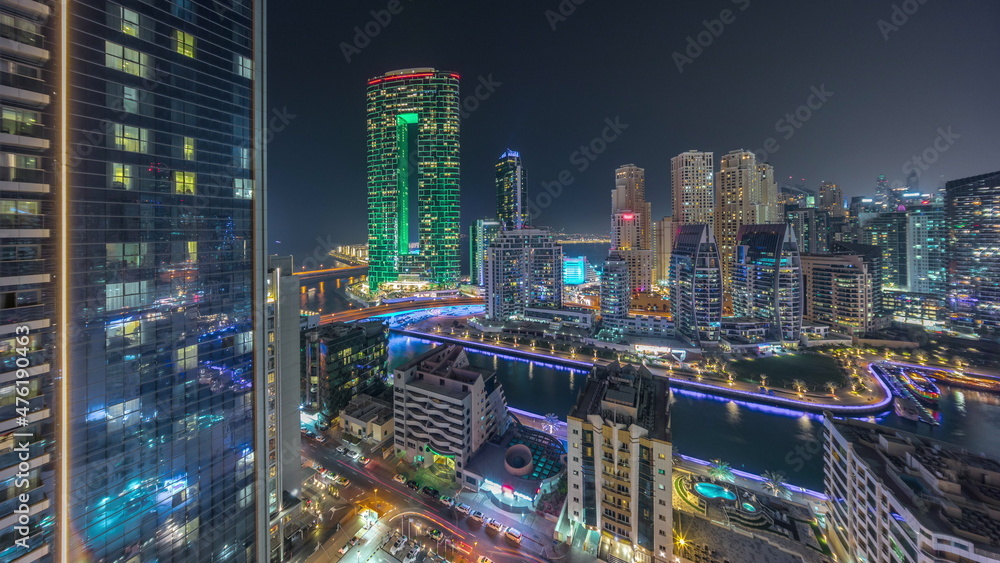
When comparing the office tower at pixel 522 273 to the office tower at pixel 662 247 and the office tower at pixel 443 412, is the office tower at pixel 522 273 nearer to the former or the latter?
the office tower at pixel 443 412

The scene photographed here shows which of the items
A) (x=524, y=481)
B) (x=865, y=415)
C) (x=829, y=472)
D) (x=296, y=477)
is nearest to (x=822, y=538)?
(x=829, y=472)

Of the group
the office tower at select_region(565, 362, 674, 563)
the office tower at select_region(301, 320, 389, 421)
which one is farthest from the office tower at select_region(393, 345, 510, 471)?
the office tower at select_region(301, 320, 389, 421)

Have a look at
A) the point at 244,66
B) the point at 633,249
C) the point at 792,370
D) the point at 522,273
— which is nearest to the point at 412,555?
the point at 244,66

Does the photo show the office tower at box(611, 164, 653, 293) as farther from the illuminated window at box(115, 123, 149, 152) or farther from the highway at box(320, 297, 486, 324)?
the illuminated window at box(115, 123, 149, 152)

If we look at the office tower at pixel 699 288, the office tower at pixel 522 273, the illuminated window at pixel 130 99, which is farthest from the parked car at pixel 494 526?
the office tower at pixel 522 273

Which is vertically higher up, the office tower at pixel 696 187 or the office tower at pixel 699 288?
the office tower at pixel 696 187

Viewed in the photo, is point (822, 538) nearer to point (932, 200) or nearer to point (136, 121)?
point (136, 121)
